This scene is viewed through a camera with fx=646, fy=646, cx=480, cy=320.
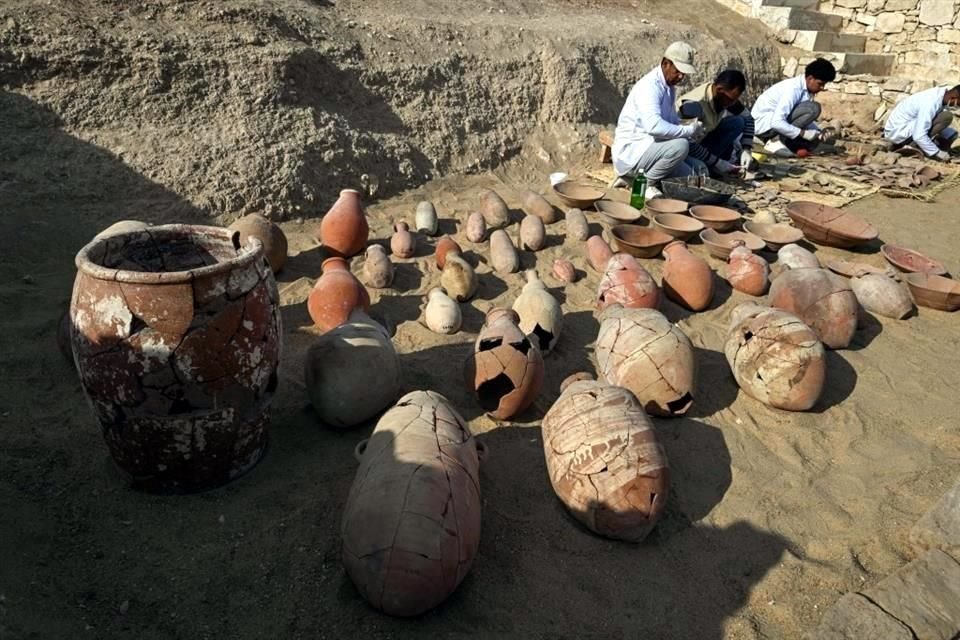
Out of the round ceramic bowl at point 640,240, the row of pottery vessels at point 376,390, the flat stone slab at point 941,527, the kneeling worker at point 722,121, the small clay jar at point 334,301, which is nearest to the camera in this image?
the row of pottery vessels at point 376,390

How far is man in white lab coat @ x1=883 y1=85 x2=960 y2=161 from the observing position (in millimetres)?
8883

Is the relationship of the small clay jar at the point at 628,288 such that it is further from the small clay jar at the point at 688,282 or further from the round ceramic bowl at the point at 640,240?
the round ceramic bowl at the point at 640,240

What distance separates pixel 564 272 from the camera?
494 centimetres

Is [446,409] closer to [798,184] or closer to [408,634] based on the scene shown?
[408,634]

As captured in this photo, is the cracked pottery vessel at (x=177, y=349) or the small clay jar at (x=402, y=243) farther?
the small clay jar at (x=402, y=243)

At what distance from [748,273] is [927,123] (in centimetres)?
634

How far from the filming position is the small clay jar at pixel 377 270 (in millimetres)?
4598

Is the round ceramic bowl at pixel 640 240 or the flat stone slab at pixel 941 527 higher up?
the round ceramic bowl at pixel 640 240

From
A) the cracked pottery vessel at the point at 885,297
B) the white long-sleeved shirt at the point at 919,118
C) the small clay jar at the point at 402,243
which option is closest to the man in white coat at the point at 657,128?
the cracked pottery vessel at the point at 885,297

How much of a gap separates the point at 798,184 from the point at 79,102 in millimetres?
7142

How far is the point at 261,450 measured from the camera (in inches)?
115

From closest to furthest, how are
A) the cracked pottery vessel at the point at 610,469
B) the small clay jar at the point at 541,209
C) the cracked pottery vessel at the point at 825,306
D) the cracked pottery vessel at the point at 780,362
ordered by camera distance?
the cracked pottery vessel at the point at 610,469 < the cracked pottery vessel at the point at 780,362 < the cracked pottery vessel at the point at 825,306 < the small clay jar at the point at 541,209

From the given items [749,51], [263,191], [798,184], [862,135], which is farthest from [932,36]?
[263,191]

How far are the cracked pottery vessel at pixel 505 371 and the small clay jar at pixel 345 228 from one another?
1.85 meters
